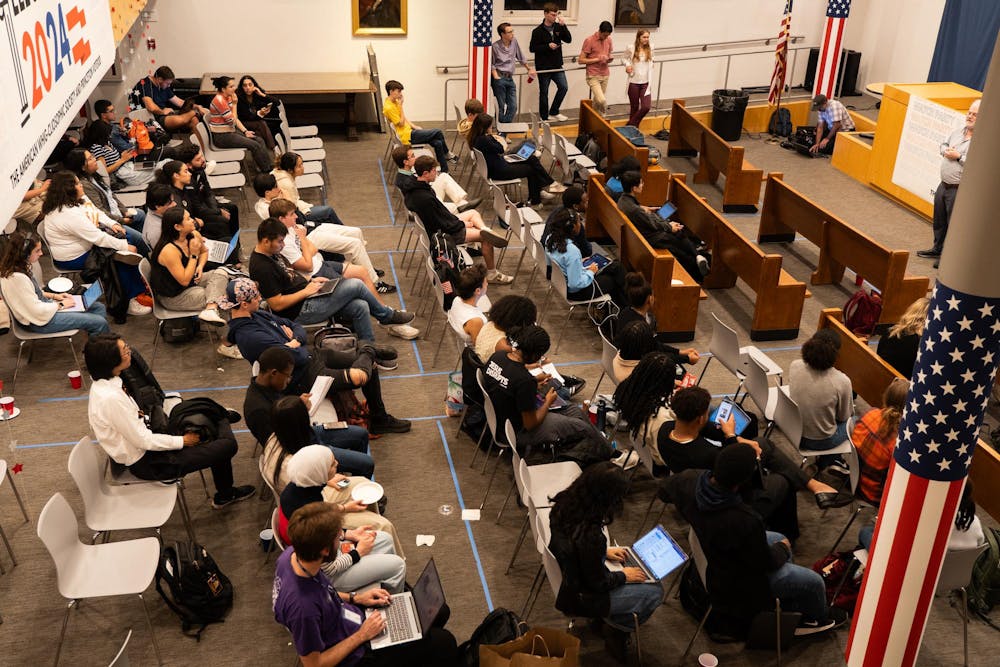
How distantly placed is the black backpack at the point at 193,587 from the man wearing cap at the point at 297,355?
1210 millimetres

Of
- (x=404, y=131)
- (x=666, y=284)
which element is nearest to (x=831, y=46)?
(x=404, y=131)

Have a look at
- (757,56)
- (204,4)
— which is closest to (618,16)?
(757,56)

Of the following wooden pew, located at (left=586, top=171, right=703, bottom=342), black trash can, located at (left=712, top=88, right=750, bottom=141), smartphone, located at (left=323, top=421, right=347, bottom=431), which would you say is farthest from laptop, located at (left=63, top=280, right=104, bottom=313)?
black trash can, located at (left=712, top=88, right=750, bottom=141)

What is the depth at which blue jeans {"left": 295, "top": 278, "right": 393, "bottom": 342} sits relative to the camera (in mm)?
7141

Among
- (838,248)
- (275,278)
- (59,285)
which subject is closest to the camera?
(275,278)

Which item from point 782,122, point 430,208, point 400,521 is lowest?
point 400,521

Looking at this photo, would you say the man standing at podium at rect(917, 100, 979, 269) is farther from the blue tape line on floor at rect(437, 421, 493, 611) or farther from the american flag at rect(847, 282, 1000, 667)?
the american flag at rect(847, 282, 1000, 667)

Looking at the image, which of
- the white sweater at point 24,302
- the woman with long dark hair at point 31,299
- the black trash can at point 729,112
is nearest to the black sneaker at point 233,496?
the woman with long dark hair at point 31,299

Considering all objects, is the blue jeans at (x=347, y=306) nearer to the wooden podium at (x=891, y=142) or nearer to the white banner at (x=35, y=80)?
the white banner at (x=35, y=80)

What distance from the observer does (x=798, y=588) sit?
4.62 meters

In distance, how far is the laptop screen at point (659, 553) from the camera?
15.0 feet

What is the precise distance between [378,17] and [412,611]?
11.3 metres

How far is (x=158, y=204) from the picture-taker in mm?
7504

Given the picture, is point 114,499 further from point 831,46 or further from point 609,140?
point 831,46
